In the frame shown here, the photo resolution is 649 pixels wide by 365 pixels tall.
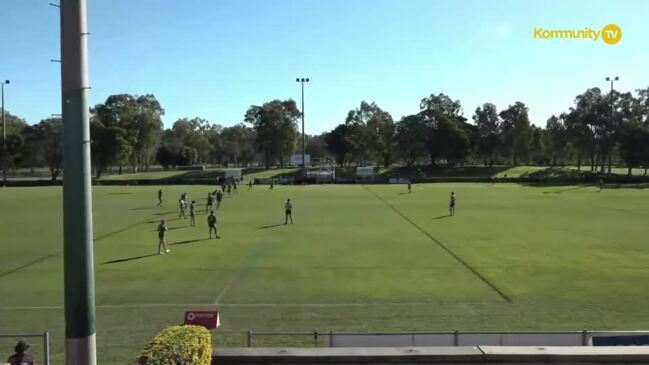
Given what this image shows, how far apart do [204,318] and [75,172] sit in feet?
19.2

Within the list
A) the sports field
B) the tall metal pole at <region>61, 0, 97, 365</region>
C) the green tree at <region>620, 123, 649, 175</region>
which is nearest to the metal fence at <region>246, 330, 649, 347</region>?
the sports field

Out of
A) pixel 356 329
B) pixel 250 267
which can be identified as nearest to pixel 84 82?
pixel 356 329

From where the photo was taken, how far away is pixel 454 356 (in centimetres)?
661

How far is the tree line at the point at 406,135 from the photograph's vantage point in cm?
9988

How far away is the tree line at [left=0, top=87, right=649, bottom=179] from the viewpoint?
99.9 meters

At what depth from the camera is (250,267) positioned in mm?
20344

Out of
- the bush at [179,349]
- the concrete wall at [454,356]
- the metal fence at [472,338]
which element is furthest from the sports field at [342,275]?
the bush at [179,349]

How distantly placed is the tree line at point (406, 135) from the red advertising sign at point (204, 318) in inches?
3664

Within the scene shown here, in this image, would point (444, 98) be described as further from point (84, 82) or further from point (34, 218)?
point (84, 82)

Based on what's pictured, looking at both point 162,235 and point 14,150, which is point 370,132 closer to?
point 14,150

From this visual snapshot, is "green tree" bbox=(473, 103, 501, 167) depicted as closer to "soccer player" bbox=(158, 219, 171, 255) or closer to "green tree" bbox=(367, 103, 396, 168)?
"green tree" bbox=(367, 103, 396, 168)

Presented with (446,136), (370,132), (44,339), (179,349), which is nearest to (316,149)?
(370,132)

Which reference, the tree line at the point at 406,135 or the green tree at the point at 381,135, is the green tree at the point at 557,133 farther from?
the green tree at the point at 381,135

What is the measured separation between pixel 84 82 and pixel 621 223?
113 ft
